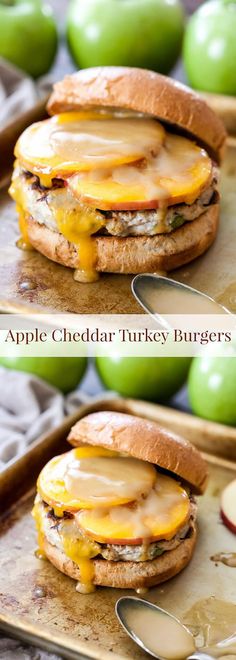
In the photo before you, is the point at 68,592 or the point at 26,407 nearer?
the point at 68,592

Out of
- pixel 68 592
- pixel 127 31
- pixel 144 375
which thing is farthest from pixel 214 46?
pixel 68 592

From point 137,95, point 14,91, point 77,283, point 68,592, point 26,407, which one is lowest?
point 26,407

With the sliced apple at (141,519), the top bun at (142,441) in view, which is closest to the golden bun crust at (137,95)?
the top bun at (142,441)

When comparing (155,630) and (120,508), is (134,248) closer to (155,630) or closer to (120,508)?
(120,508)

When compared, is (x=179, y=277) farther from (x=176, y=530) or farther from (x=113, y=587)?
(x=113, y=587)

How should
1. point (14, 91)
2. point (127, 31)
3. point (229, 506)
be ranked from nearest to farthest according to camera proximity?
1. point (229, 506)
2. point (127, 31)
3. point (14, 91)

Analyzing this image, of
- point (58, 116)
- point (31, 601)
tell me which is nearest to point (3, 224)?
point (58, 116)
